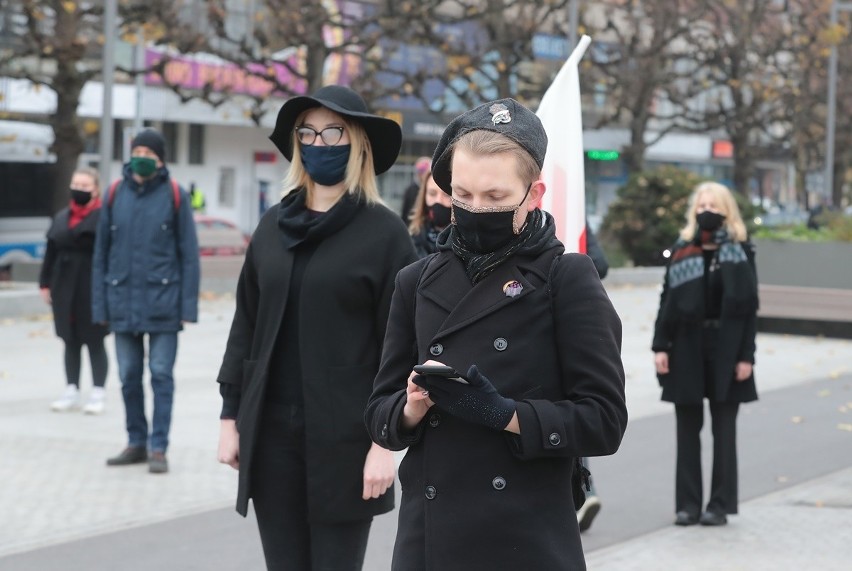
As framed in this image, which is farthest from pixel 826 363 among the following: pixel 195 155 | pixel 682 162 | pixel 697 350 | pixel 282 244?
pixel 682 162

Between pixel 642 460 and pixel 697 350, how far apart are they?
6.29 feet

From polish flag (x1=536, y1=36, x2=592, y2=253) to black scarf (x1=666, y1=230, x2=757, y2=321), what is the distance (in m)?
2.20

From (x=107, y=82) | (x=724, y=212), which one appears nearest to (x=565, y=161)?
(x=724, y=212)

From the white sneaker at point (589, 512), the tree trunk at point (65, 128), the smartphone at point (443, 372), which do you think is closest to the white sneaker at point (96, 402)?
the white sneaker at point (589, 512)

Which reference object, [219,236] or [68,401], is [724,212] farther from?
[219,236]

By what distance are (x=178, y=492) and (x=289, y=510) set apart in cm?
402

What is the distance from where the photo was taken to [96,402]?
10.6 meters

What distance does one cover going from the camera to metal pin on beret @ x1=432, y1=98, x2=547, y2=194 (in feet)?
9.41

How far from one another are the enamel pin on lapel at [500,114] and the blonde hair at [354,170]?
1.40 meters

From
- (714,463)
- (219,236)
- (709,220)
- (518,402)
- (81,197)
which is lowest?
(714,463)

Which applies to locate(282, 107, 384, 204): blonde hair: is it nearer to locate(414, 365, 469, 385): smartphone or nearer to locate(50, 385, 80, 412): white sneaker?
locate(414, 365, 469, 385): smartphone

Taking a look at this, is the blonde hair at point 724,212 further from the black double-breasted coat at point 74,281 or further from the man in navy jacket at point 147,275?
the black double-breasted coat at point 74,281

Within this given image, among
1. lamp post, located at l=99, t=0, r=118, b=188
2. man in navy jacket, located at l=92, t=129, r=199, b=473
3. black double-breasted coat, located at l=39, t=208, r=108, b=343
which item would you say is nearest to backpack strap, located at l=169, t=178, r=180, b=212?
man in navy jacket, located at l=92, t=129, r=199, b=473

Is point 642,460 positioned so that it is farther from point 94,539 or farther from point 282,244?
point 282,244
